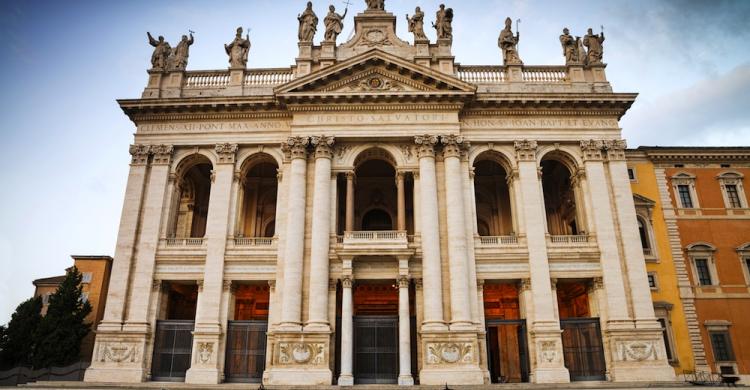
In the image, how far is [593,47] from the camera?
3030 centimetres

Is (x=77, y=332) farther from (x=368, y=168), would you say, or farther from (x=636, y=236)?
(x=636, y=236)

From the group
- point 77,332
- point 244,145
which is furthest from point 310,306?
point 77,332

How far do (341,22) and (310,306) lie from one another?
16211mm

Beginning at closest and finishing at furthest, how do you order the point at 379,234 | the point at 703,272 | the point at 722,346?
1. the point at 379,234
2. the point at 722,346
3. the point at 703,272

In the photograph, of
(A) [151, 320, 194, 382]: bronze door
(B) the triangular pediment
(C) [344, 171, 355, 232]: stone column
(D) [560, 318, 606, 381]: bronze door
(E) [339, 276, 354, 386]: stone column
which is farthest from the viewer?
(B) the triangular pediment

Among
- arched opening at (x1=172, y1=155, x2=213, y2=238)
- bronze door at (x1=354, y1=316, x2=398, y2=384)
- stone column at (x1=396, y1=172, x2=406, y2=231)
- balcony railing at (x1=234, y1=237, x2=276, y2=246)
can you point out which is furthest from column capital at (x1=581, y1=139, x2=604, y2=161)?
arched opening at (x1=172, y1=155, x2=213, y2=238)

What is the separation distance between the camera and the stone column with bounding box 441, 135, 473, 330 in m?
24.3

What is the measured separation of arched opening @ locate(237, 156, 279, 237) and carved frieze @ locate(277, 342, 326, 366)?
874cm

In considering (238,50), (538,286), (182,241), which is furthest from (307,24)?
(538,286)

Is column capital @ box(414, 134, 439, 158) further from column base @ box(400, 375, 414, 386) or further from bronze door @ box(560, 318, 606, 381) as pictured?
column base @ box(400, 375, 414, 386)

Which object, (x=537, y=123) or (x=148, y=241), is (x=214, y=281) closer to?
(x=148, y=241)

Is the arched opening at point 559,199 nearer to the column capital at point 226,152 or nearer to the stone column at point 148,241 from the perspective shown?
the column capital at point 226,152

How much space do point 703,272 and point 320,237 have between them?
21658mm

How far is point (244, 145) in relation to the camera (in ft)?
92.4
